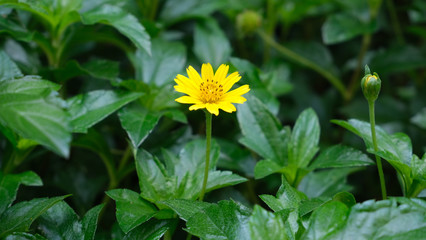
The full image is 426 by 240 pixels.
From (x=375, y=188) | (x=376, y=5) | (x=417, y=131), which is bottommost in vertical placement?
(x=375, y=188)

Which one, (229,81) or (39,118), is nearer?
(39,118)

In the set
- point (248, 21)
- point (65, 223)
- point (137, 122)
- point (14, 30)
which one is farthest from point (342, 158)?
point (14, 30)

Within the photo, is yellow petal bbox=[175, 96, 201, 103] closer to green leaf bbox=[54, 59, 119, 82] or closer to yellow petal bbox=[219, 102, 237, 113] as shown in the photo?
yellow petal bbox=[219, 102, 237, 113]

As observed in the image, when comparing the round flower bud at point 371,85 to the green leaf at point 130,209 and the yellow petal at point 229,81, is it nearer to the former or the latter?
the yellow petal at point 229,81

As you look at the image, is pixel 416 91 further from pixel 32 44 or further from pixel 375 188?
pixel 32 44

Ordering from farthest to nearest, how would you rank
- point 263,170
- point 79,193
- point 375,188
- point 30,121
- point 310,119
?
1. point 375,188
2. point 79,193
3. point 310,119
4. point 263,170
5. point 30,121

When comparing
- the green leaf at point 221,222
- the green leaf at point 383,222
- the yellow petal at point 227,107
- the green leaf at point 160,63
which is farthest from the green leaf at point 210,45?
the green leaf at point 383,222

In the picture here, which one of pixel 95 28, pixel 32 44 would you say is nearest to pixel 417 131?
pixel 95 28

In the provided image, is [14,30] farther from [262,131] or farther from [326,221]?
[326,221]
